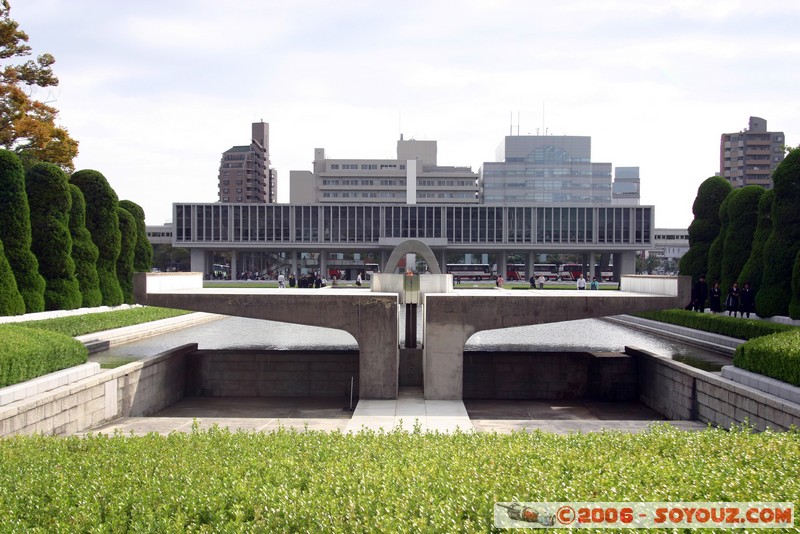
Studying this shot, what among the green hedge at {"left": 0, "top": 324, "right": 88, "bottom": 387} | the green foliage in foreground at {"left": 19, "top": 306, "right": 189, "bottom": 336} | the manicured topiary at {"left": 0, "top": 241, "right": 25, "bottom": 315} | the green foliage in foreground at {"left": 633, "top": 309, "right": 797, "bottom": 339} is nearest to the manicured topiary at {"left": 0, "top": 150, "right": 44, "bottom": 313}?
the manicured topiary at {"left": 0, "top": 241, "right": 25, "bottom": 315}

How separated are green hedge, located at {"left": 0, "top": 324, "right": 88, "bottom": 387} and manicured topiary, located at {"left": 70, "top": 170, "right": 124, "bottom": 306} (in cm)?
1475

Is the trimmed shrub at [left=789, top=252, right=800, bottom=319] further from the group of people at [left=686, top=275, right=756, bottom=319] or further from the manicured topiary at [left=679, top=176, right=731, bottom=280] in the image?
the manicured topiary at [left=679, top=176, right=731, bottom=280]

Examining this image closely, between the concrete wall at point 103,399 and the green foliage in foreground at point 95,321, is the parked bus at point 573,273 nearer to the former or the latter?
the green foliage in foreground at point 95,321

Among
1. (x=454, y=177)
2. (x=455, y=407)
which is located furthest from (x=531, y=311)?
(x=454, y=177)

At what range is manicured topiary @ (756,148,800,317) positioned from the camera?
23.6 metres

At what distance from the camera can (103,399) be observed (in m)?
15.5

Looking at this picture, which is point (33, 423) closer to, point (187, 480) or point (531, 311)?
point (187, 480)

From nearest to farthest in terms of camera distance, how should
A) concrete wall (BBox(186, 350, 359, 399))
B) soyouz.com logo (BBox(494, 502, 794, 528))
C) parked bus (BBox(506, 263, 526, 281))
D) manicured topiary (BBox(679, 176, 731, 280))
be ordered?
soyouz.com logo (BBox(494, 502, 794, 528)) → concrete wall (BBox(186, 350, 359, 399)) → manicured topiary (BBox(679, 176, 731, 280)) → parked bus (BBox(506, 263, 526, 281))

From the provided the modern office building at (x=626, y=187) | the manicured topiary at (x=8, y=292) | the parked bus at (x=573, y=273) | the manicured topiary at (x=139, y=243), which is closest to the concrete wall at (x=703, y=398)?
the manicured topiary at (x=8, y=292)

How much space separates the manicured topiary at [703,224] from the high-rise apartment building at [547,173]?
84.2 meters

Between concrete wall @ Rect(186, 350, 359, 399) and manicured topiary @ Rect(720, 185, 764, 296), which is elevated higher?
manicured topiary @ Rect(720, 185, 764, 296)

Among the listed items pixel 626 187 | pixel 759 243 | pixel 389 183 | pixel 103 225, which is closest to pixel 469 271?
pixel 389 183

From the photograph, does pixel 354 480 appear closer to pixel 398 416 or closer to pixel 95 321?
pixel 398 416

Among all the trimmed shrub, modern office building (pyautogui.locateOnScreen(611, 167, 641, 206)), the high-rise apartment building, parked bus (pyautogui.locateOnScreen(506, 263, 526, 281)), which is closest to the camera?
the trimmed shrub
